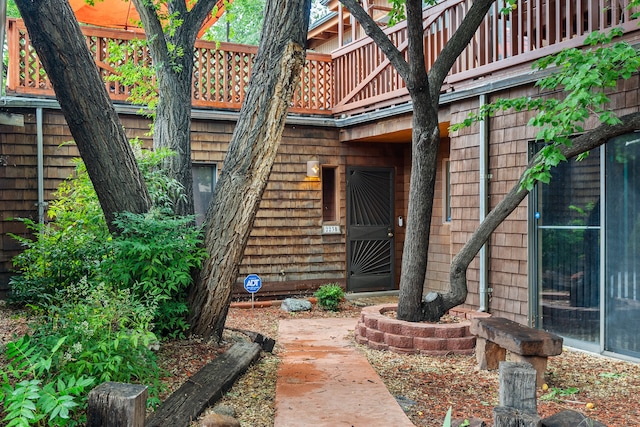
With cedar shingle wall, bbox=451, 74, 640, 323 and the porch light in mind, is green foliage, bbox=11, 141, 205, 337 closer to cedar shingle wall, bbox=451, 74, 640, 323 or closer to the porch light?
cedar shingle wall, bbox=451, 74, 640, 323

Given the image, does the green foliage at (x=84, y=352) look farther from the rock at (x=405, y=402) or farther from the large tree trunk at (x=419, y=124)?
the large tree trunk at (x=419, y=124)

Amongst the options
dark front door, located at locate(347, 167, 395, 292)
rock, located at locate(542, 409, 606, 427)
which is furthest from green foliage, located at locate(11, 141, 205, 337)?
dark front door, located at locate(347, 167, 395, 292)

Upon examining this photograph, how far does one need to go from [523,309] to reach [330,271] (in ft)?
13.9

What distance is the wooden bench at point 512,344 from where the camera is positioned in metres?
5.02

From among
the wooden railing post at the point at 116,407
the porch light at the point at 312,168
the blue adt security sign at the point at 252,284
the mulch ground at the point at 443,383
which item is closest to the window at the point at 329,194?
the porch light at the point at 312,168

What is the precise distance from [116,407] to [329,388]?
2.45m

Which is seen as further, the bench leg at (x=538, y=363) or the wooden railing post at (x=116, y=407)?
the bench leg at (x=538, y=363)

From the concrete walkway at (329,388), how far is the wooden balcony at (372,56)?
397 cm

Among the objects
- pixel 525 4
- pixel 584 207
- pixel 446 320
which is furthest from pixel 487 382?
pixel 525 4

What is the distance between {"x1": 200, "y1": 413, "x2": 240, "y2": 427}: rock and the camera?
148 inches

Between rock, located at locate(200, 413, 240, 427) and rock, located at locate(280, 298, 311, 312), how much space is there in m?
5.59

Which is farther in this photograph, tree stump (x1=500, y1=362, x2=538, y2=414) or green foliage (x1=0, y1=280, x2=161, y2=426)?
green foliage (x1=0, y1=280, x2=161, y2=426)

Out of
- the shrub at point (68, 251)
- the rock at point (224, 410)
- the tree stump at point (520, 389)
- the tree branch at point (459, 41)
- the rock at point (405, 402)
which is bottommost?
the rock at point (405, 402)

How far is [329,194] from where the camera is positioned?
11.1 metres
